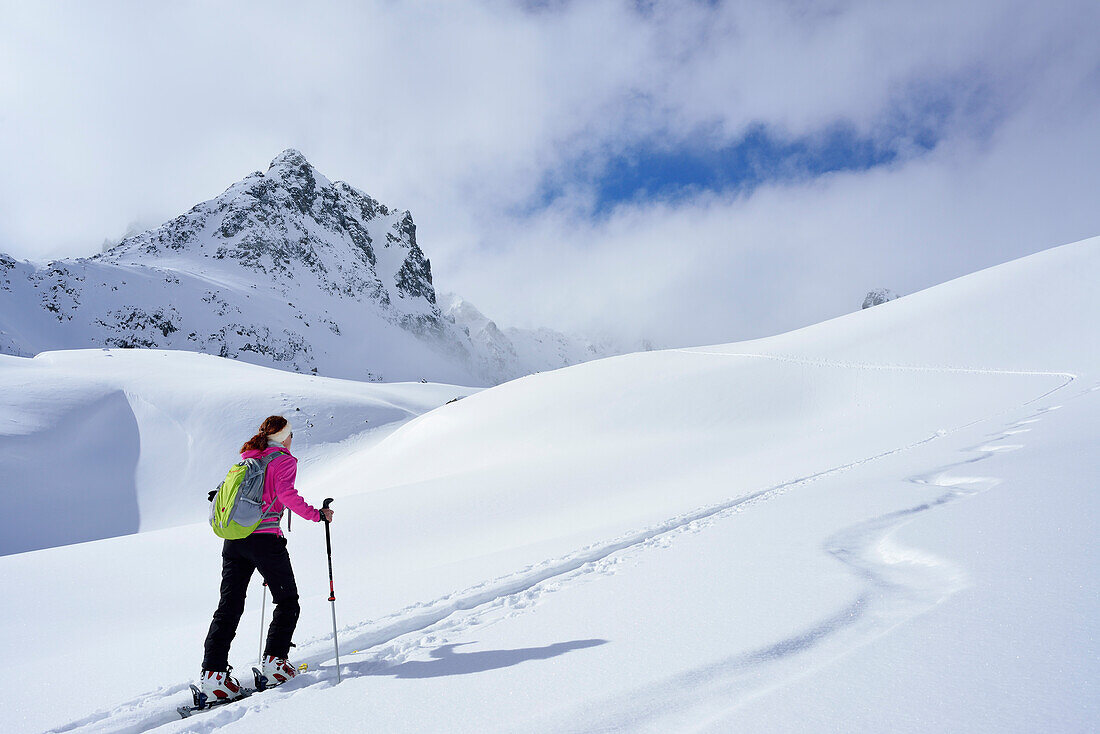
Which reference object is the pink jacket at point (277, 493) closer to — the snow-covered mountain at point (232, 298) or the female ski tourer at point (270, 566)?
the female ski tourer at point (270, 566)

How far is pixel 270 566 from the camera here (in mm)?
4129

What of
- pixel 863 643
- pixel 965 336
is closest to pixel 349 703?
pixel 863 643

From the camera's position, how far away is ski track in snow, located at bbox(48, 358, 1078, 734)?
2.78 meters

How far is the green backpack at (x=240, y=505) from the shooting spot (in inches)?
156

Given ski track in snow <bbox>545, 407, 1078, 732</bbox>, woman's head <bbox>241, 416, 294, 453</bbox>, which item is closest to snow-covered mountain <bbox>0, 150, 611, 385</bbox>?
woman's head <bbox>241, 416, 294, 453</bbox>

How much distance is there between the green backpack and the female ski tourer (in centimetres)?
5

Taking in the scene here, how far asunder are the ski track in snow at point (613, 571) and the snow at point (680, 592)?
0.02 metres

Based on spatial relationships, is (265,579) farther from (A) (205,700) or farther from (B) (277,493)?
(A) (205,700)

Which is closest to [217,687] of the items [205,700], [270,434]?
[205,700]

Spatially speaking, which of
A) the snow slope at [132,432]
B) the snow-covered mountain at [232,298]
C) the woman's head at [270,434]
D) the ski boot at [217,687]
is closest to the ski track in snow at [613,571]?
the ski boot at [217,687]

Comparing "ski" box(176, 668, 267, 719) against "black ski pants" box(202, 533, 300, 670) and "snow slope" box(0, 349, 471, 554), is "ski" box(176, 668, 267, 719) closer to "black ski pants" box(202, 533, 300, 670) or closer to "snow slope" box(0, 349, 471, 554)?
"black ski pants" box(202, 533, 300, 670)

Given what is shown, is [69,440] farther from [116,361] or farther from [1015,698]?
[1015,698]

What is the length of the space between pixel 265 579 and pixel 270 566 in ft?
0.33

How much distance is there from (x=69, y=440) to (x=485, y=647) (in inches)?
1267
